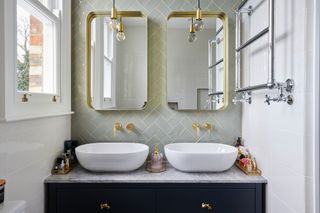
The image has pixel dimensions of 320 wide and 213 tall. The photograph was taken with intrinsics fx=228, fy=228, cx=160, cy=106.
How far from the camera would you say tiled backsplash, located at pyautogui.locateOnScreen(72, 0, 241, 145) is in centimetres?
194

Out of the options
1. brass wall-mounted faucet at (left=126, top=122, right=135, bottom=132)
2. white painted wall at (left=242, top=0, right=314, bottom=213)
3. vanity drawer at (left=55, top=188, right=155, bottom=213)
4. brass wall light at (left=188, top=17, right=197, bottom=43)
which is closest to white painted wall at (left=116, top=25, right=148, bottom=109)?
brass wall-mounted faucet at (left=126, top=122, right=135, bottom=132)

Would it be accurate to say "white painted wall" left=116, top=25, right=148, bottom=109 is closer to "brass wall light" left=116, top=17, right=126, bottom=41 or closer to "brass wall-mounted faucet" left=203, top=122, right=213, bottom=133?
"brass wall light" left=116, top=17, right=126, bottom=41

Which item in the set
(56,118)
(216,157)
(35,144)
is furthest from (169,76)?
(35,144)

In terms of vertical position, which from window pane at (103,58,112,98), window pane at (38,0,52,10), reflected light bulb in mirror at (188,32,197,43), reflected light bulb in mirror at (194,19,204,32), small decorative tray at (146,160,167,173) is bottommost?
small decorative tray at (146,160,167,173)

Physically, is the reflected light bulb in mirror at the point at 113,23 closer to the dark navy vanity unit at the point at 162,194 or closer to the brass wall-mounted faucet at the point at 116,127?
the brass wall-mounted faucet at the point at 116,127

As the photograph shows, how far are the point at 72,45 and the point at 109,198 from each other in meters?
1.28

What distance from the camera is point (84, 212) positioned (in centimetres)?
A: 150

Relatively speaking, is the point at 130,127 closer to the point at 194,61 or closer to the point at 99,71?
the point at 99,71

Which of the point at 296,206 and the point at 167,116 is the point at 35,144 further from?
the point at 296,206

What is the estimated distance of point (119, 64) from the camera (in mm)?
1944

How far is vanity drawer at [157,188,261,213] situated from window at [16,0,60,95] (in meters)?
1.08

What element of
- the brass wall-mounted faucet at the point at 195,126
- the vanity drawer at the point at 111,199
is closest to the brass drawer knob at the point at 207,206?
the vanity drawer at the point at 111,199

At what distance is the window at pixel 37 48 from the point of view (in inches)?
52.8

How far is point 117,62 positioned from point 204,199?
126cm
